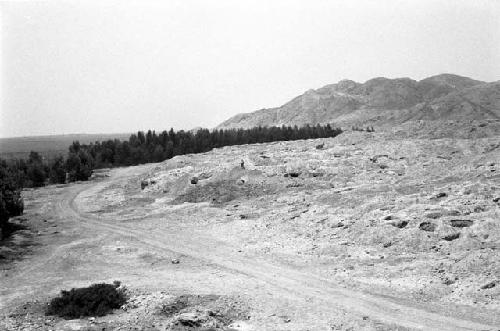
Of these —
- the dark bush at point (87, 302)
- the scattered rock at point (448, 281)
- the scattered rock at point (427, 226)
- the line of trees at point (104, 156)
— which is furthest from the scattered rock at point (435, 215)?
the line of trees at point (104, 156)

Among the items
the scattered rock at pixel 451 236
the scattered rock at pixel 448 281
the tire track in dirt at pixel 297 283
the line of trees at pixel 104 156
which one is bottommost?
the tire track in dirt at pixel 297 283

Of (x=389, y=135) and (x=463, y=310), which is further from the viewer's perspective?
(x=389, y=135)

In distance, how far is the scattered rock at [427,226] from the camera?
23.1 metres

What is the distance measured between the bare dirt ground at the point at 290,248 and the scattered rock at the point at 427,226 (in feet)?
0.30

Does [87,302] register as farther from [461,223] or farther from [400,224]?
[461,223]

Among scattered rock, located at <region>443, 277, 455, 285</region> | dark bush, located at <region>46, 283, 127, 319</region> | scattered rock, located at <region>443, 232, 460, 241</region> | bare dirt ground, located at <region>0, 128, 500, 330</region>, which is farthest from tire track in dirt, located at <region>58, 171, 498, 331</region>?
scattered rock, located at <region>443, 232, 460, 241</region>

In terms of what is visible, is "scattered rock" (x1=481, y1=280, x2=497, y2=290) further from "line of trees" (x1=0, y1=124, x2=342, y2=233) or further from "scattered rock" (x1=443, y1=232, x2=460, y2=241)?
"line of trees" (x1=0, y1=124, x2=342, y2=233)

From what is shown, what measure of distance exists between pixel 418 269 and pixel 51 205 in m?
38.9

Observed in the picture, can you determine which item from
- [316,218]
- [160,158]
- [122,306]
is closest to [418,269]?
[316,218]

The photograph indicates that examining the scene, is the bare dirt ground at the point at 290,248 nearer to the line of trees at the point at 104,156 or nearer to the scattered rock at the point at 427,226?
the scattered rock at the point at 427,226

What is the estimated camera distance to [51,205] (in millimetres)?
44531

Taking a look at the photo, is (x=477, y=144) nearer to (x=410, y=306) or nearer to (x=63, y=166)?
(x=410, y=306)

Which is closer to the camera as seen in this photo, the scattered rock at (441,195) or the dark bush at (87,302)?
the dark bush at (87,302)

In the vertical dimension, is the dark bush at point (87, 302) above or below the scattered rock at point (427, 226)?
below
